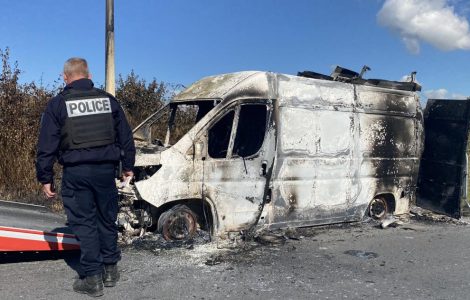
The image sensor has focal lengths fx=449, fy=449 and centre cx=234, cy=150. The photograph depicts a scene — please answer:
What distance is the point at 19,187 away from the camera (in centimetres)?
817

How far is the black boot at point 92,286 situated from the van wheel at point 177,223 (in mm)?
1447

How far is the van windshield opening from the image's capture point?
632 centimetres

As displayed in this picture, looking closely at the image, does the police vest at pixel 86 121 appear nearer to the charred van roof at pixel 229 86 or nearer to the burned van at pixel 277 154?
the burned van at pixel 277 154

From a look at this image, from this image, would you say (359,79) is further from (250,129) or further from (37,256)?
(37,256)

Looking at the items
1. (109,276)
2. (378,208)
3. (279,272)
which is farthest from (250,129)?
(378,208)

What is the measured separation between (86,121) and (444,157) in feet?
20.8

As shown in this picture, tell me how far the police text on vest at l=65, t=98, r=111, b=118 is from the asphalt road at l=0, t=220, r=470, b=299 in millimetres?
1623

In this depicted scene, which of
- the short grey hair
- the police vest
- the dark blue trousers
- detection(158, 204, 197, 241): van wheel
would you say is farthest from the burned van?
the short grey hair

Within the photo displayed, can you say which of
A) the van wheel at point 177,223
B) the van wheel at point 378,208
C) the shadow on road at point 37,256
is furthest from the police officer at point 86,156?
the van wheel at point 378,208

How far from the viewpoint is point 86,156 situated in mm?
3857

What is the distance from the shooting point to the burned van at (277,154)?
5.45m

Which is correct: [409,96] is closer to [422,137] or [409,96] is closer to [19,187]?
[422,137]

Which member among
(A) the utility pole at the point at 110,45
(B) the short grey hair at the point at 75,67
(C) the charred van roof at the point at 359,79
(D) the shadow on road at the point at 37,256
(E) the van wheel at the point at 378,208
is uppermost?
(A) the utility pole at the point at 110,45

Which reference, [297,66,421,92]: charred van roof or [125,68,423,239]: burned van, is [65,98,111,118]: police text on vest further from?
[297,66,421,92]: charred van roof
